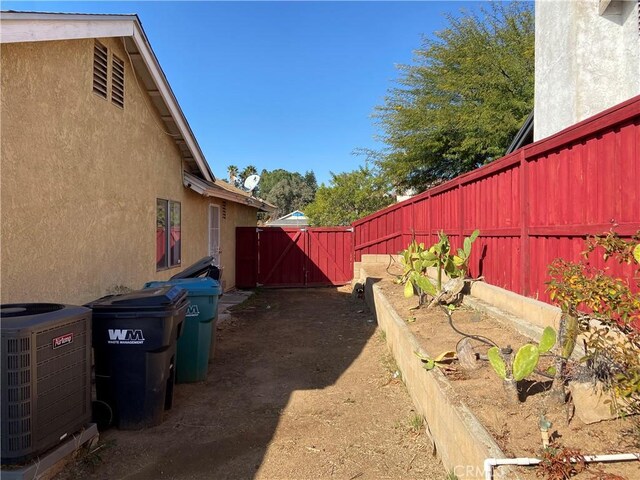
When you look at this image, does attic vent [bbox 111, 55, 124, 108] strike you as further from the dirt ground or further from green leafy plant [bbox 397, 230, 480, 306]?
green leafy plant [bbox 397, 230, 480, 306]

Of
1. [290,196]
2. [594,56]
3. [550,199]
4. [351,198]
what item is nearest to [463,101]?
[594,56]

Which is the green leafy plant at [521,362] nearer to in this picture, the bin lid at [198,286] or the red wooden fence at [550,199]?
the red wooden fence at [550,199]

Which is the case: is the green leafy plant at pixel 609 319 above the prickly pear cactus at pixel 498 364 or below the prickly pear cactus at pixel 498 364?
above

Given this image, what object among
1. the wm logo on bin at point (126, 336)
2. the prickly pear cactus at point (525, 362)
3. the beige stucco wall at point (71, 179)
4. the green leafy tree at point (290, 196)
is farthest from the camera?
the green leafy tree at point (290, 196)

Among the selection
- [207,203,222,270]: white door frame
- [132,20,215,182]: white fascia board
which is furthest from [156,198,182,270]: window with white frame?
[207,203,222,270]: white door frame

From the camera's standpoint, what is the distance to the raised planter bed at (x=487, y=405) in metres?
2.54

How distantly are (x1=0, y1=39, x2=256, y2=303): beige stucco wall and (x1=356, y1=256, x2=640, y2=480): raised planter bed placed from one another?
4.20 m

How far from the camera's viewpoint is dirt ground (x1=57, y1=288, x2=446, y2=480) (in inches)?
137

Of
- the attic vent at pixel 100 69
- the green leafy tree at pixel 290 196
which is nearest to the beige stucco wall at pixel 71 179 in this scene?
the attic vent at pixel 100 69

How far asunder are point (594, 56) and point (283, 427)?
302 inches

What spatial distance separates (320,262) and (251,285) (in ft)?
8.34

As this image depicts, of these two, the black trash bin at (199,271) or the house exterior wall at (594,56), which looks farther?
the house exterior wall at (594,56)

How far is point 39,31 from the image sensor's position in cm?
451

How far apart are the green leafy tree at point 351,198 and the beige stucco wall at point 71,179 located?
21512mm
